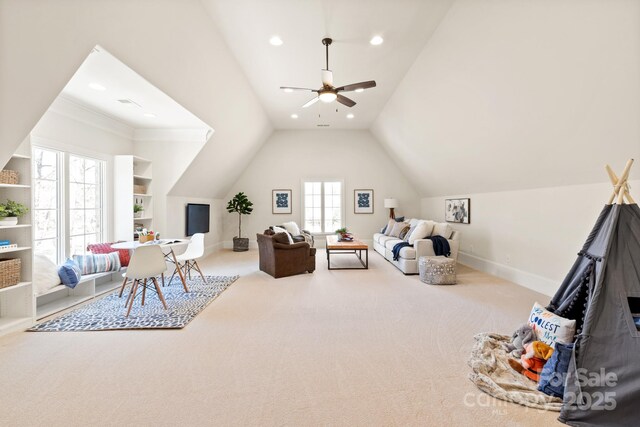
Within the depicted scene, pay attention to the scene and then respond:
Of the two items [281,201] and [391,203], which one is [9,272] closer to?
[281,201]

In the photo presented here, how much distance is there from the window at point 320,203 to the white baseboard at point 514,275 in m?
3.80

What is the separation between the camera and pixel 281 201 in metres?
8.73

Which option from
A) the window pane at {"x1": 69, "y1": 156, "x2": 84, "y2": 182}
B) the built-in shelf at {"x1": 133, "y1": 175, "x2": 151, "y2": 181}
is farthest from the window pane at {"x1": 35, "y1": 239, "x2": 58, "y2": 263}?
the built-in shelf at {"x1": 133, "y1": 175, "x2": 151, "y2": 181}

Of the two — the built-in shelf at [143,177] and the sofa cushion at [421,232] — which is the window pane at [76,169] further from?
the sofa cushion at [421,232]

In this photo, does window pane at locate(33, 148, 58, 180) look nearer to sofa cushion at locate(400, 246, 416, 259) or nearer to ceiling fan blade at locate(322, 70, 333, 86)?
ceiling fan blade at locate(322, 70, 333, 86)

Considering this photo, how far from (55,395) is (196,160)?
4457 millimetres

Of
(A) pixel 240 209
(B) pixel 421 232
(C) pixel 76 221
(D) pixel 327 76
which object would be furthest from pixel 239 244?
(D) pixel 327 76

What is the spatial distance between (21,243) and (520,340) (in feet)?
16.1

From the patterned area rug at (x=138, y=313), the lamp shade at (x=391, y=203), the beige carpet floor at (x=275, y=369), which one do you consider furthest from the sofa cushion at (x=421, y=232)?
the patterned area rug at (x=138, y=313)

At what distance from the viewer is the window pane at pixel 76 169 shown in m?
4.42

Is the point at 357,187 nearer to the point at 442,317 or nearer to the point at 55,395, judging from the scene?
the point at 442,317

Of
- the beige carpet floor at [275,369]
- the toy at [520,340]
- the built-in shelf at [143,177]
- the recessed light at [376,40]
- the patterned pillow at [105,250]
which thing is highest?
the recessed light at [376,40]

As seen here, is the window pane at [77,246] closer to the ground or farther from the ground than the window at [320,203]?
closer to the ground

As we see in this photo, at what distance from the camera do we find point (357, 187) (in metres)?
8.71
